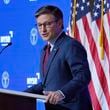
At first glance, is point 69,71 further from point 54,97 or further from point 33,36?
point 33,36

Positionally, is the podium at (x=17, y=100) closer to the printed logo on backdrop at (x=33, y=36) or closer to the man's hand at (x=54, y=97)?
the man's hand at (x=54, y=97)

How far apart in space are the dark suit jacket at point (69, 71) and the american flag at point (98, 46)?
5.84 feet

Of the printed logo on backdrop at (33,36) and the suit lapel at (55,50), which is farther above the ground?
the printed logo on backdrop at (33,36)

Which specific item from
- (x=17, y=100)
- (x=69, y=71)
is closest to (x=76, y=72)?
(x=69, y=71)

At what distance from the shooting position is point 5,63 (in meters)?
4.92

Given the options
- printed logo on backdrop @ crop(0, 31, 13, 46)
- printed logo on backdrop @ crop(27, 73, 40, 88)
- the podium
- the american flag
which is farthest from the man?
printed logo on backdrop @ crop(0, 31, 13, 46)

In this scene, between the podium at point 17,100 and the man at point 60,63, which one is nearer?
the podium at point 17,100

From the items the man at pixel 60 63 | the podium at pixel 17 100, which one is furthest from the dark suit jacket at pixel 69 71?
the podium at pixel 17 100

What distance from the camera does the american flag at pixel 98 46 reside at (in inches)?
167

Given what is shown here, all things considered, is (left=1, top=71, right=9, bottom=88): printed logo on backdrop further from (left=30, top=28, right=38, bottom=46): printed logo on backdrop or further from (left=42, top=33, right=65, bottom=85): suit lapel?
(left=42, top=33, right=65, bottom=85): suit lapel

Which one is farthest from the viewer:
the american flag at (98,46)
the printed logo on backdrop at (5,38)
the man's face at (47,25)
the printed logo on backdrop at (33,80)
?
the printed logo on backdrop at (5,38)

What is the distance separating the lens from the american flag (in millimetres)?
4230

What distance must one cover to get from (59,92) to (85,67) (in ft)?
0.68

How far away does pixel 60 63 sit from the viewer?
7.94 feet
